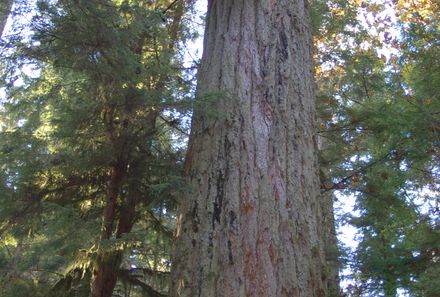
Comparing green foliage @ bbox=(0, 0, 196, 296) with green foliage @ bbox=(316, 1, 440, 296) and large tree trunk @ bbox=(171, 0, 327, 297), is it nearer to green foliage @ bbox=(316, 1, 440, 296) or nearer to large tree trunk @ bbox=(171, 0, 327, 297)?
large tree trunk @ bbox=(171, 0, 327, 297)

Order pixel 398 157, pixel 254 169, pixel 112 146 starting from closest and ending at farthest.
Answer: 1. pixel 254 169
2. pixel 112 146
3. pixel 398 157

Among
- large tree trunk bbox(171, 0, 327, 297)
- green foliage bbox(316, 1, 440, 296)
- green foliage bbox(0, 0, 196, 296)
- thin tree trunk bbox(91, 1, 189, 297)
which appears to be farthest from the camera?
green foliage bbox(316, 1, 440, 296)

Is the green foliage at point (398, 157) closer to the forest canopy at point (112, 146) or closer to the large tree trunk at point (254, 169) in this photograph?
the forest canopy at point (112, 146)

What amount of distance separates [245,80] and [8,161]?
2.34 meters

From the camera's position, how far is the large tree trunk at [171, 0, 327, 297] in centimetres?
253

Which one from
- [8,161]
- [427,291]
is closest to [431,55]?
[427,291]

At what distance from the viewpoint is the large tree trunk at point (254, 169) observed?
8.29ft

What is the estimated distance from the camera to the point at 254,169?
281cm

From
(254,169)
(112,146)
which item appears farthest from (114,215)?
(254,169)

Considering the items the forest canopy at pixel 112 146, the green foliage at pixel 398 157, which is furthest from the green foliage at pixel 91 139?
the green foliage at pixel 398 157

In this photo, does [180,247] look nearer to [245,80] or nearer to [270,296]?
[270,296]

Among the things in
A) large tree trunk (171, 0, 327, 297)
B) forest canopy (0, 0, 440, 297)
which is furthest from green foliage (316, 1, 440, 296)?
large tree trunk (171, 0, 327, 297)

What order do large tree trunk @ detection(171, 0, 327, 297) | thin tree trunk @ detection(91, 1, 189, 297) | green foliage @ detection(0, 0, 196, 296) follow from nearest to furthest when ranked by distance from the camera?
1. large tree trunk @ detection(171, 0, 327, 297)
2. green foliage @ detection(0, 0, 196, 296)
3. thin tree trunk @ detection(91, 1, 189, 297)

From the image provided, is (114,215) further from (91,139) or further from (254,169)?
(254,169)
